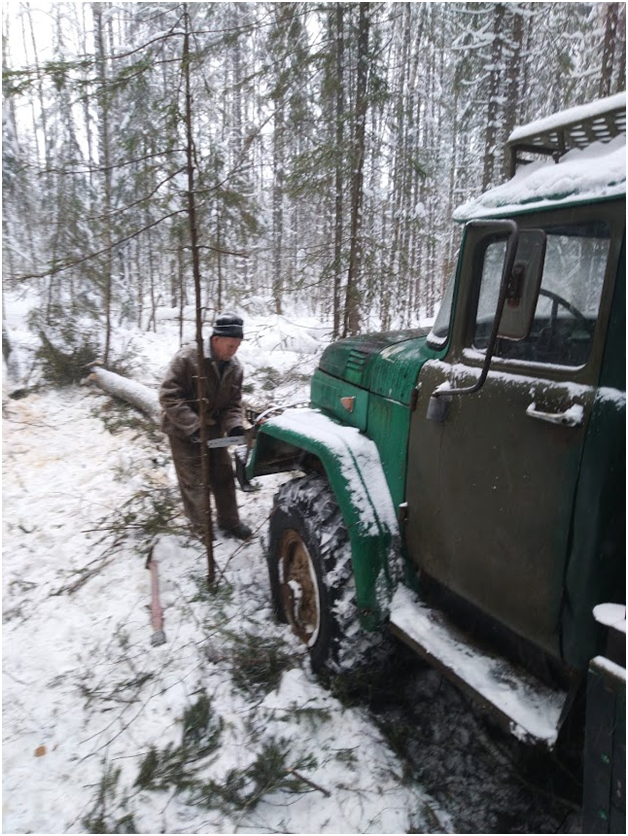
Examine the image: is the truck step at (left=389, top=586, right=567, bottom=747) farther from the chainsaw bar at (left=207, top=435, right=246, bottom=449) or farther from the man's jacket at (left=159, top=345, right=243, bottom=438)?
the man's jacket at (left=159, top=345, right=243, bottom=438)

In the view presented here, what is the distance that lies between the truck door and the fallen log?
18.4ft

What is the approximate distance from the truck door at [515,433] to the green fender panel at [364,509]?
0.21 meters

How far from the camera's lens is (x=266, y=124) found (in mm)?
4410

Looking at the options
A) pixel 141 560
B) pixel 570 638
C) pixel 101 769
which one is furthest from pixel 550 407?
pixel 141 560

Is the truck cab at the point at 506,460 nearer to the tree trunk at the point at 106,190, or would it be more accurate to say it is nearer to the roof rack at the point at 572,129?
the roof rack at the point at 572,129

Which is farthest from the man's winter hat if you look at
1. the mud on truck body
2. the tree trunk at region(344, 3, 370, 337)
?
the tree trunk at region(344, 3, 370, 337)

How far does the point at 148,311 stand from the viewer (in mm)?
23500

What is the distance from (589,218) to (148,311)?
2368 cm

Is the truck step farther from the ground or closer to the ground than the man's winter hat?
closer to the ground

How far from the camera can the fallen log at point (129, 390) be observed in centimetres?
755

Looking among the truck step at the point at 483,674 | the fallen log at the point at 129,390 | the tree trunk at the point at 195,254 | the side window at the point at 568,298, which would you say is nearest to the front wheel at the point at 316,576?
the truck step at the point at 483,674

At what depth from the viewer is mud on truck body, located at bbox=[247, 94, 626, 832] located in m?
1.68

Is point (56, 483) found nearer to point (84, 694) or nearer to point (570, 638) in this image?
point (84, 694)

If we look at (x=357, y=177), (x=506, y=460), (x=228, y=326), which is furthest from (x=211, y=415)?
(x=357, y=177)
